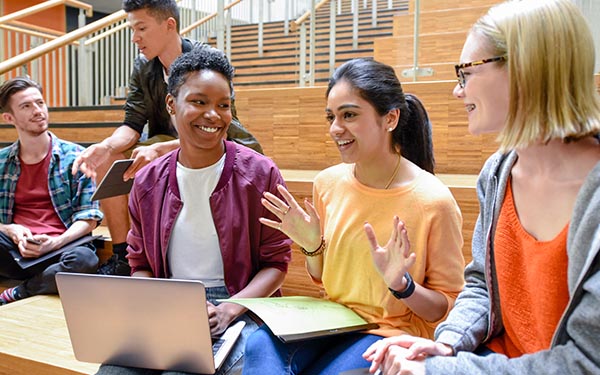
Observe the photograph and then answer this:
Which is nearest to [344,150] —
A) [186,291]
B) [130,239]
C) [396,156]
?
[396,156]

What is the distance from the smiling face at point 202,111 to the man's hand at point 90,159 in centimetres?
59

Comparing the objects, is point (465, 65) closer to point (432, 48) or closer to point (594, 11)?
point (594, 11)

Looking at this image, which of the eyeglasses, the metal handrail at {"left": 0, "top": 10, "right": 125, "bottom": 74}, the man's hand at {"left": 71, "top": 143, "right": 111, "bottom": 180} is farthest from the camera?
the metal handrail at {"left": 0, "top": 10, "right": 125, "bottom": 74}

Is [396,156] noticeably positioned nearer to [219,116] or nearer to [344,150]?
[344,150]

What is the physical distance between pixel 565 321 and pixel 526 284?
11cm

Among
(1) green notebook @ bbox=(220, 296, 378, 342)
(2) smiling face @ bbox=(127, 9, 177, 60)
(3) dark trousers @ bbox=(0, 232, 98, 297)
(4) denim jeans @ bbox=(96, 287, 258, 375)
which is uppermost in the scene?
(2) smiling face @ bbox=(127, 9, 177, 60)

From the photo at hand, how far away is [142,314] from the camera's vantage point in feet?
3.34

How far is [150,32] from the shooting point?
6.70 feet

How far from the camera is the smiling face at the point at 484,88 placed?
818 mm

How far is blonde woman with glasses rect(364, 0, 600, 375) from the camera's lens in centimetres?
73

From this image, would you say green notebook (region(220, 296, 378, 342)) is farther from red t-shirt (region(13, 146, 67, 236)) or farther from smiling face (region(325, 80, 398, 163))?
red t-shirt (region(13, 146, 67, 236))

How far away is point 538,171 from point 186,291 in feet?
1.93

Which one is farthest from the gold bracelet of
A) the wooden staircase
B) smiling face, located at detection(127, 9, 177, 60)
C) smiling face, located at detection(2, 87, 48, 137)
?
the wooden staircase

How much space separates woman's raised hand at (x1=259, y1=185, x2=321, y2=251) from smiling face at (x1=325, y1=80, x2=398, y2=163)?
0.15 meters
